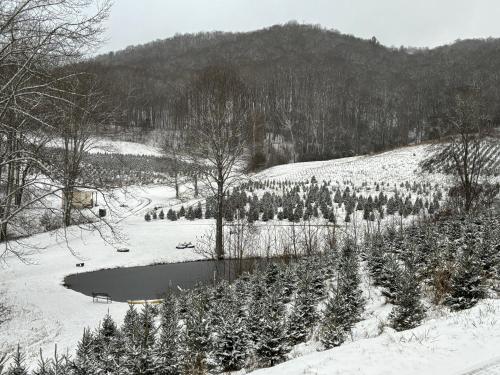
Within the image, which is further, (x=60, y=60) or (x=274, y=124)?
(x=274, y=124)

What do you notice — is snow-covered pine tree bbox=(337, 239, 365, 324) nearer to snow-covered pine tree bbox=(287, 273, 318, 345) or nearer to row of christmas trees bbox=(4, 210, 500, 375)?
row of christmas trees bbox=(4, 210, 500, 375)

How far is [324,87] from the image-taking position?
75562 millimetres

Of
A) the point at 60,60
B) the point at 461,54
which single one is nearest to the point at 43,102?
the point at 60,60

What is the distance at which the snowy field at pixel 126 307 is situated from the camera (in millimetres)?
4672

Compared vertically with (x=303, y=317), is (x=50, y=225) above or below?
above

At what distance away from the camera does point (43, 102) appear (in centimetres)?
840

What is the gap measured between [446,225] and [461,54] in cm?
10687

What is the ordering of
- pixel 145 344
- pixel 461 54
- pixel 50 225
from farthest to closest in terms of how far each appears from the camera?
pixel 461 54 → pixel 50 225 → pixel 145 344

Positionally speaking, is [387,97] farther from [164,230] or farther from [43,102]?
[43,102]

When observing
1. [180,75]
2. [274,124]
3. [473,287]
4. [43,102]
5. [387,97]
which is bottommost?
[473,287]

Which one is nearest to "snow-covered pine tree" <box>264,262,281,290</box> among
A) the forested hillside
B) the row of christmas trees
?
the row of christmas trees

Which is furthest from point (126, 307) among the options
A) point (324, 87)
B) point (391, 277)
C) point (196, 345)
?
point (324, 87)

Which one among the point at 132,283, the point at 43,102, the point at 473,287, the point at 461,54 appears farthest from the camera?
the point at 461,54

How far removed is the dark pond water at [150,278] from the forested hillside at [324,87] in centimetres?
2503
